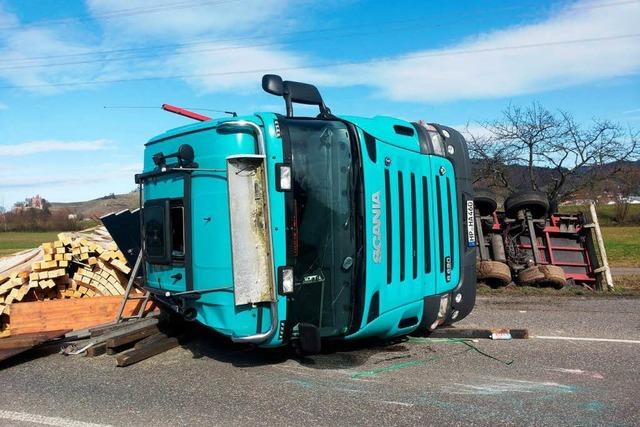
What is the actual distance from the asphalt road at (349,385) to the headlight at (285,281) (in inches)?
31.2

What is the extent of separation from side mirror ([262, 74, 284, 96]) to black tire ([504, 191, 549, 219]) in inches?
248

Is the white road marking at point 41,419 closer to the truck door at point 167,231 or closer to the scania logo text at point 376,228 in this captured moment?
the truck door at point 167,231

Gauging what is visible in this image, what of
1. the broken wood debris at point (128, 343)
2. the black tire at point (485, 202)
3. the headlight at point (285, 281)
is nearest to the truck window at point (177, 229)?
the headlight at point (285, 281)

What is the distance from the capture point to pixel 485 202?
10.1 m

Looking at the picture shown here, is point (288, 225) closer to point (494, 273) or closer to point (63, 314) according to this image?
point (63, 314)

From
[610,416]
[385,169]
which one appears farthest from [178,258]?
[610,416]

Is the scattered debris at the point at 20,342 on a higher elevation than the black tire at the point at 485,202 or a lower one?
lower

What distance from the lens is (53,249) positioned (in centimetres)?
687

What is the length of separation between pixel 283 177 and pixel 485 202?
6.46m

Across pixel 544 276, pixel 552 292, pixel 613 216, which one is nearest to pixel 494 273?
pixel 544 276

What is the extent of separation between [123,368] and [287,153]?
2.59m

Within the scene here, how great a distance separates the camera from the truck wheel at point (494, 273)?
371 inches

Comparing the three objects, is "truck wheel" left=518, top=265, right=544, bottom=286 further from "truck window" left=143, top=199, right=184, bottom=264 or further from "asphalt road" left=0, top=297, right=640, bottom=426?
"truck window" left=143, top=199, right=184, bottom=264

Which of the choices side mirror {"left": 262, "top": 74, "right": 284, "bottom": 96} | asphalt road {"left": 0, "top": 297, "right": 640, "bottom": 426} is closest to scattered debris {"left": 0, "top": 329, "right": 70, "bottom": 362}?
asphalt road {"left": 0, "top": 297, "right": 640, "bottom": 426}
